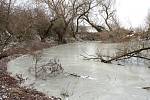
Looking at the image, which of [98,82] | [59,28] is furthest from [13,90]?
[59,28]

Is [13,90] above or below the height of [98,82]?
above

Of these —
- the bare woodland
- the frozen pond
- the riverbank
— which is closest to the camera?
the riverbank

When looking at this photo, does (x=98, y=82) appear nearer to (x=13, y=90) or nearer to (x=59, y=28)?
(x=13, y=90)

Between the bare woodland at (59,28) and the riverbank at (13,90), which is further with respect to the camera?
the bare woodland at (59,28)

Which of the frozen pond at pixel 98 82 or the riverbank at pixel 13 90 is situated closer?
the riverbank at pixel 13 90

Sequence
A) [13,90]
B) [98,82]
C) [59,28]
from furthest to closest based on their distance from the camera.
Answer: [59,28], [98,82], [13,90]

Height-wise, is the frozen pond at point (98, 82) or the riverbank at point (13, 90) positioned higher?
the riverbank at point (13, 90)

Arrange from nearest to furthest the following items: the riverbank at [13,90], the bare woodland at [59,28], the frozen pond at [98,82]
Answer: the riverbank at [13,90] < the frozen pond at [98,82] < the bare woodland at [59,28]

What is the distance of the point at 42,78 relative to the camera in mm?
14258

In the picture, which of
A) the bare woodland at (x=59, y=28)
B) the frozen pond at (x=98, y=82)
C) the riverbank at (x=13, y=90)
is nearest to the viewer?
the riverbank at (x=13, y=90)

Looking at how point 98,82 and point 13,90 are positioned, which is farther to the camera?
point 98,82

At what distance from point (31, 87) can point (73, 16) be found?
85.0ft

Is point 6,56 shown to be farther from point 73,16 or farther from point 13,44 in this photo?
point 73,16

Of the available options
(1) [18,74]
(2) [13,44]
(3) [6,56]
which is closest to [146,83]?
(1) [18,74]
